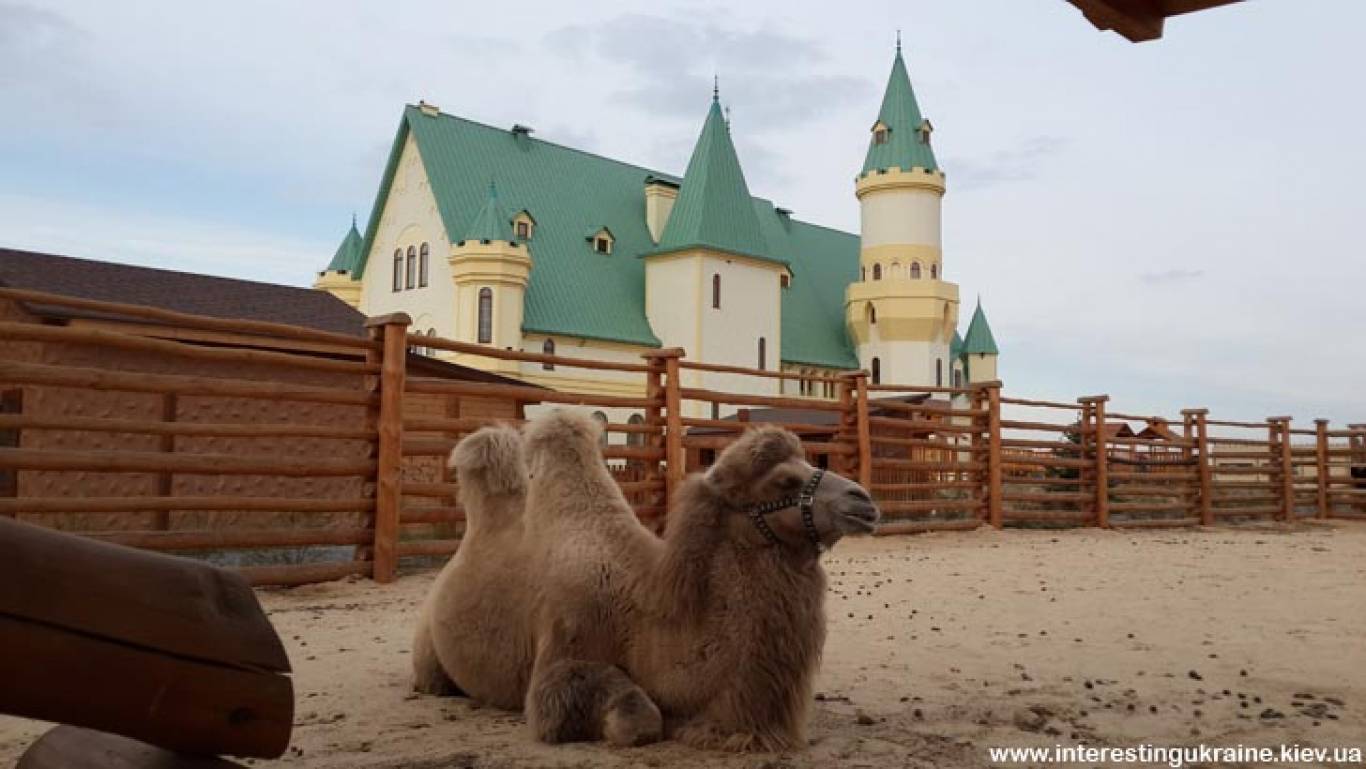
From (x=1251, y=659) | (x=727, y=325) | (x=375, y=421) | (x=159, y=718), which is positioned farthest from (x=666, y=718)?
(x=727, y=325)

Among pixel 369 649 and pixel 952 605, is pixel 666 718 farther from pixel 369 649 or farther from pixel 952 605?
pixel 952 605

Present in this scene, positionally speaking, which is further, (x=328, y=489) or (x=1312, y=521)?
(x=1312, y=521)

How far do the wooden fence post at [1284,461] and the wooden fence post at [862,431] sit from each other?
1013 centimetres

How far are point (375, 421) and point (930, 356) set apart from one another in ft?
120

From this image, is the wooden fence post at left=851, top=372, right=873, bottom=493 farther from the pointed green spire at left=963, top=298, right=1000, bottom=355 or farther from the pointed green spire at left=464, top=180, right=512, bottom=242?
the pointed green spire at left=963, top=298, right=1000, bottom=355

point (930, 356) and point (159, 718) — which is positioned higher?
point (930, 356)

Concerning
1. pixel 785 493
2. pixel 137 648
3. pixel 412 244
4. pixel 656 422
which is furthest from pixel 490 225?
pixel 137 648

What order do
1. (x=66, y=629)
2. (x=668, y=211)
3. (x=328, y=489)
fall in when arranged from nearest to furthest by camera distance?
1. (x=66, y=629)
2. (x=328, y=489)
3. (x=668, y=211)

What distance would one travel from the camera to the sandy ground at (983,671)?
3.27 m

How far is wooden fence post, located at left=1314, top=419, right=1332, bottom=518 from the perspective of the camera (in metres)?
18.9

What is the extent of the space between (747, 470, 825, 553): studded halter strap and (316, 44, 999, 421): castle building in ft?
96.7

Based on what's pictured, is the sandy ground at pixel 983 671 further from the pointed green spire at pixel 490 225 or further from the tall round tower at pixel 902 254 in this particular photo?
the tall round tower at pixel 902 254

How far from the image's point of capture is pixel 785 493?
3.07 m

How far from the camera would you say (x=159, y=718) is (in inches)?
64.8
